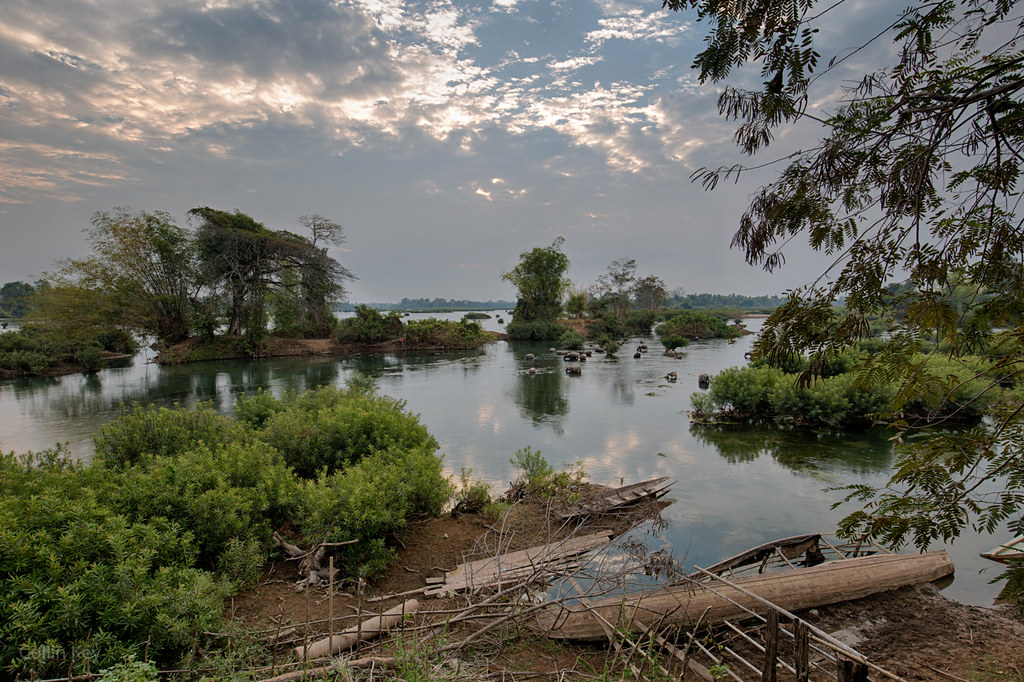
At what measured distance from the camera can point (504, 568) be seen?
462cm

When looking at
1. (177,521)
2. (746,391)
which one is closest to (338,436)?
(177,521)

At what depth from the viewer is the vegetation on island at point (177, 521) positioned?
2692 millimetres

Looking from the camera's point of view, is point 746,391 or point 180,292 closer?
point 746,391

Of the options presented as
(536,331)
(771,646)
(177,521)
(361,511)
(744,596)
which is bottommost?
(744,596)

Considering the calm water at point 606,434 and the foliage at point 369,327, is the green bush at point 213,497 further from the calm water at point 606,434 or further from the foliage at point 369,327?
the foliage at point 369,327

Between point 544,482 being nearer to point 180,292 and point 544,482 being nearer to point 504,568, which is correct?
point 504,568

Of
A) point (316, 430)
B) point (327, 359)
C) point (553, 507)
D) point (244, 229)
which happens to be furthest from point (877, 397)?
point (244, 229)

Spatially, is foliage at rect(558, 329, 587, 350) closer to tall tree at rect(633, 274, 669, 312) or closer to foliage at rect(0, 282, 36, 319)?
tall tree at rect(633, 274, 669, 312)

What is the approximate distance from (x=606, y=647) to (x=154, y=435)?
18.5 ft

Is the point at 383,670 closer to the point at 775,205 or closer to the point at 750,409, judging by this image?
the point at 775,205

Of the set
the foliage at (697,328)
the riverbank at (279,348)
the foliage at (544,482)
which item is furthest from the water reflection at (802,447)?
the foliage at (697,328)

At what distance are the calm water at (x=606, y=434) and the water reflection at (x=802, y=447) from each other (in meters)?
0.04

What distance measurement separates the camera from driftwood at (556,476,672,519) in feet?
20.0

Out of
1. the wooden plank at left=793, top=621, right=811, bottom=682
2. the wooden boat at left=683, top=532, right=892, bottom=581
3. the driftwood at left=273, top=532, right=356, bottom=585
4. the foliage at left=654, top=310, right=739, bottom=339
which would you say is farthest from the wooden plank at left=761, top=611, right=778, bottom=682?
the foliage at left=654, top=310, right=739, bottom=339
